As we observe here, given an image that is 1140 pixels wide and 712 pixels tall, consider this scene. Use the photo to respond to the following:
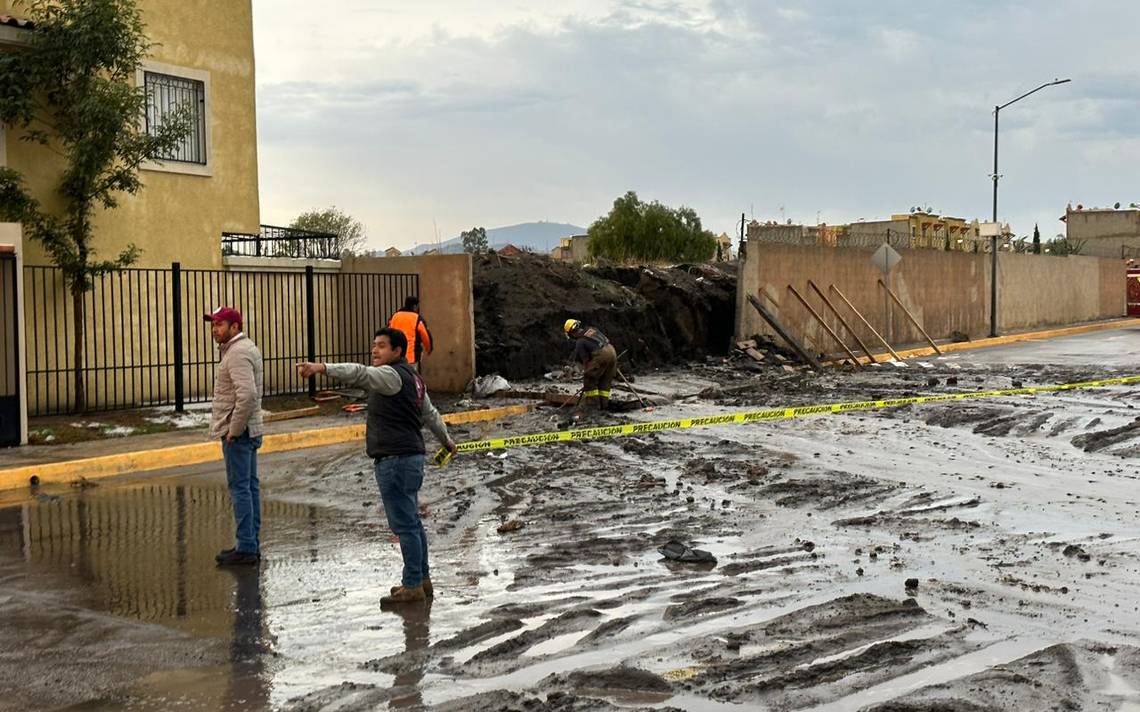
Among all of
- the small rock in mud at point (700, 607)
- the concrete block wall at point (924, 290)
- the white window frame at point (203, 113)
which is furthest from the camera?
the concrete block wall at point (924, 290)

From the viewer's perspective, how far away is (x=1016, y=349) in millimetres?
34188

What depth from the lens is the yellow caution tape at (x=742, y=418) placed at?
1437 cm

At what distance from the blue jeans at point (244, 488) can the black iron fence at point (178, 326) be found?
30.0 ft

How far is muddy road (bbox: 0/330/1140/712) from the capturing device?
18.6 feet

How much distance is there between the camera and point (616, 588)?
7.52 m

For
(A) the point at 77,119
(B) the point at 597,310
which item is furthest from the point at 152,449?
(B) the point at 597,310

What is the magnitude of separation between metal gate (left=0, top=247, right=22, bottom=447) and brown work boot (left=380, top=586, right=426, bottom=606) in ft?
30.4

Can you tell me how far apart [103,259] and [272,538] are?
10148mm

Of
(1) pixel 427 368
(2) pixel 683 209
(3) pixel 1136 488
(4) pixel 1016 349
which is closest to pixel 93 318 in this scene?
(1) pixel 427 368

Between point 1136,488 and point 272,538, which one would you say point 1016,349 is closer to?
point 1136,488

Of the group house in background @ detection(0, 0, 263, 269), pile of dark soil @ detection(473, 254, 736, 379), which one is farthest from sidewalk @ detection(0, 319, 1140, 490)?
pile of dark soil @ detection(473, 254, 736, 379)

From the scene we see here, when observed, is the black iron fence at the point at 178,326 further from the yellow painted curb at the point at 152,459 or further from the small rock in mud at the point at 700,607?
the small rock in mud at the point at 700,607

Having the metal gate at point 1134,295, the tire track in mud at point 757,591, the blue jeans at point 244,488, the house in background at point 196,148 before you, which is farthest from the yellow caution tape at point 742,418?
the metal gate at point 1134,295

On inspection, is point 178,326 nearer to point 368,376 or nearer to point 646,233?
point 368,376
